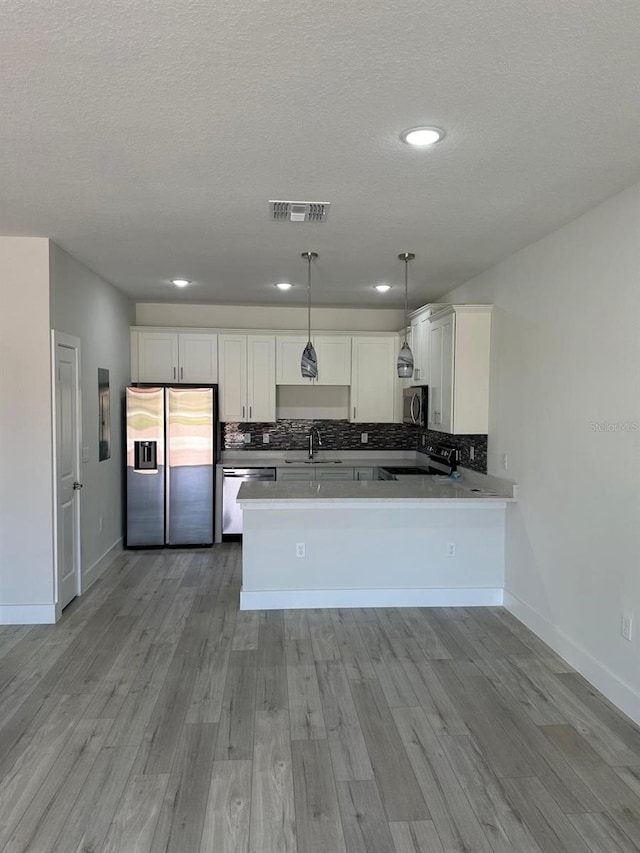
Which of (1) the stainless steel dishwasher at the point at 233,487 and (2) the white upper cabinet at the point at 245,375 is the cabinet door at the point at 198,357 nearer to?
(2) the white upper cabinet at the point at 245,375

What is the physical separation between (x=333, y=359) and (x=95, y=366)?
2550 mm

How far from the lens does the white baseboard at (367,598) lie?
4.21m

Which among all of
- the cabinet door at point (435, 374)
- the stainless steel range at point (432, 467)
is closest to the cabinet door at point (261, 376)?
the stainless steel range at point (432, 467)

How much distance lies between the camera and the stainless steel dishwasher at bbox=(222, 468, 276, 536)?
5.96m

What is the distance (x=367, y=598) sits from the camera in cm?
428

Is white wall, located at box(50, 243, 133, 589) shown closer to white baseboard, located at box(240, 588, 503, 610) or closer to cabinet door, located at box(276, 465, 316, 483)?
white baseboard, located at box(240, 588, 503, 610)

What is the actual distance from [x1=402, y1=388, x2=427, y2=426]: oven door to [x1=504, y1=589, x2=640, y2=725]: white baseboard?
2.01m

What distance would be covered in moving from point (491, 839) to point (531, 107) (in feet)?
8.59

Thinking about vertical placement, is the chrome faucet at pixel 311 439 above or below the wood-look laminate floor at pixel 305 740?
above

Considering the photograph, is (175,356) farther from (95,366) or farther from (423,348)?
(423,348)

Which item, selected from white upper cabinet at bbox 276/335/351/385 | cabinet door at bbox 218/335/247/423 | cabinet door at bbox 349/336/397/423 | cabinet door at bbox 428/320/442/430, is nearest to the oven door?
cabinet door at bbox 349/336/397/423

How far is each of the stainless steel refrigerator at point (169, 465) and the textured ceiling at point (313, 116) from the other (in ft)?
7.28

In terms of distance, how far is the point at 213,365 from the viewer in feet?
20.1

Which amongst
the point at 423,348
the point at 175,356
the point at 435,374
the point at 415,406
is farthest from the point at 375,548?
the point at 175,356
